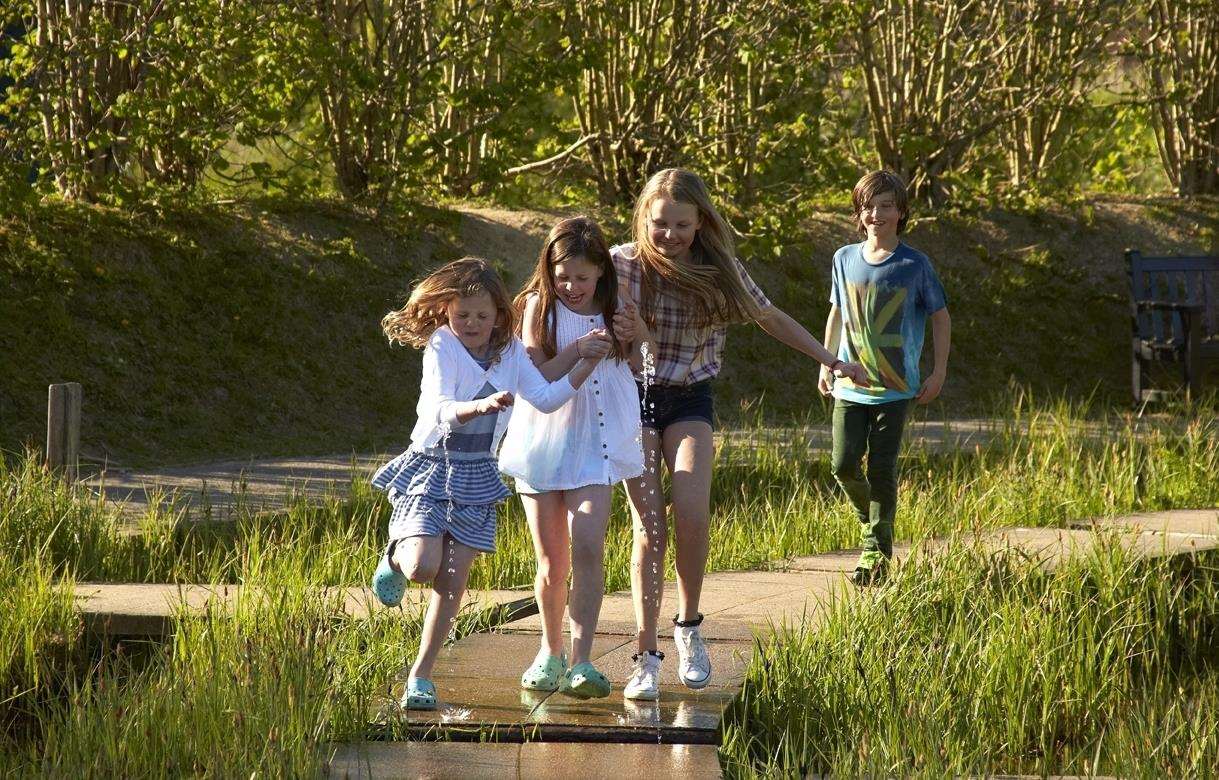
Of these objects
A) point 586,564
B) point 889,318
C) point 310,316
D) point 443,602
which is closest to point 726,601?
point 889,318

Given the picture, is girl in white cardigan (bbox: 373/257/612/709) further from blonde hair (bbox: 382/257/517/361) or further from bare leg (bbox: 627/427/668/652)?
bare leg (bbox: 627/427/668/652)

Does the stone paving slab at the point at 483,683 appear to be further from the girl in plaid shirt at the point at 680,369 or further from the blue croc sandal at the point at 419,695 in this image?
the girl in plaid shirt at the point at 680,369

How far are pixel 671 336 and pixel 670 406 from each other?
0.20 metres

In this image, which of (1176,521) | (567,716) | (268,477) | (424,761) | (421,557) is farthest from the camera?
(268,477)

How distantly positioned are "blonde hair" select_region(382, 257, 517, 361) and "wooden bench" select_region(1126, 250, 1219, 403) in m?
8.69

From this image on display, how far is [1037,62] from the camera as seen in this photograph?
14883mm

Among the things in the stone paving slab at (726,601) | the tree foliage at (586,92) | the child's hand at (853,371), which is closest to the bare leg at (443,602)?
the stone paving slab at (726,601)

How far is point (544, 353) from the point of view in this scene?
452 centimetres

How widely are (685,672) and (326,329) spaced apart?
798 cm

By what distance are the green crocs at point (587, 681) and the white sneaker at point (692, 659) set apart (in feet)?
1.02

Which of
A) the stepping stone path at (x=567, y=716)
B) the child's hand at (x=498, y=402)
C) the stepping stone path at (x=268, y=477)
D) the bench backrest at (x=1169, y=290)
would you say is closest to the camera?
A: the stepping stone path at (x=567, y=716)

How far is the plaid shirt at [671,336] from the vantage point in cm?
468

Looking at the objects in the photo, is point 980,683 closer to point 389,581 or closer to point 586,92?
point 389,581

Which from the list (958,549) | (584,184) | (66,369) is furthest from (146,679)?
(584,184)
